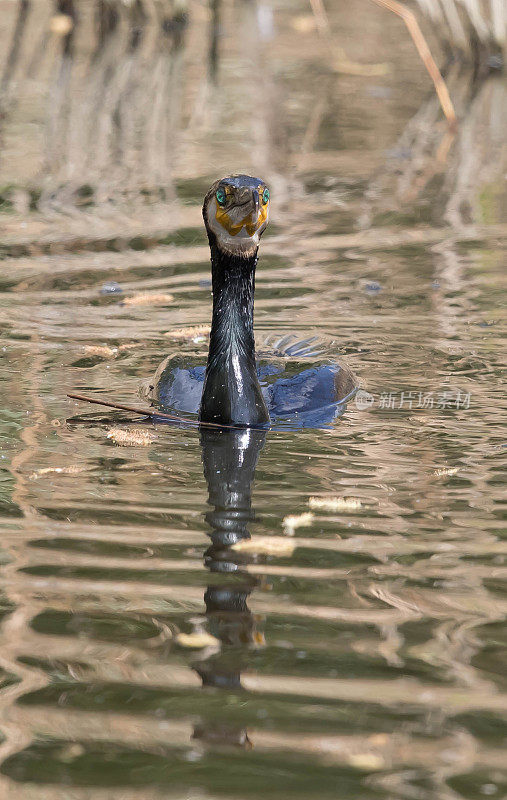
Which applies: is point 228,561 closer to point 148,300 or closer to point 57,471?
point 57,471

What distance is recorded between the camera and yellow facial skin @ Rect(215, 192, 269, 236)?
17.7 feet

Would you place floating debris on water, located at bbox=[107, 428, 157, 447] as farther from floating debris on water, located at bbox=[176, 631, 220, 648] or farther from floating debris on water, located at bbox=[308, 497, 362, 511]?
floating debris on water, located at bbox=[176, 631, 220, 648]

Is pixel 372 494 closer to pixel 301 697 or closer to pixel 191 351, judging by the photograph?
pixel 301 697

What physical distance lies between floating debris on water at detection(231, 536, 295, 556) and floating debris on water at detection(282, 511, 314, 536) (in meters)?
0.10

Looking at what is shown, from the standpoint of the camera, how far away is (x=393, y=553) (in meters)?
4.33

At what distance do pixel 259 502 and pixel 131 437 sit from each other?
40.7 inches

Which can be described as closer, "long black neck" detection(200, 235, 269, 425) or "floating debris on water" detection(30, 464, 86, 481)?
"floating debris on water" detection(30, 464, 86, 481)

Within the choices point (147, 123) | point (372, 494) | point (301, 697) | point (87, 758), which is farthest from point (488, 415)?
point (147, 123)

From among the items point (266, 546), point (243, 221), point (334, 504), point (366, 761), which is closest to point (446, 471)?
point (334, 504)

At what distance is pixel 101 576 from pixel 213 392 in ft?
5.81

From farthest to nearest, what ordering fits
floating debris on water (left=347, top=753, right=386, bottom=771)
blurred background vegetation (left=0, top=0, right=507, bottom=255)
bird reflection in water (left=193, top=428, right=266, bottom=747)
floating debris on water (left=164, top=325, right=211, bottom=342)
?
blurred background vegetation (left=0, top=0, right=507, bottom=255)
floating debris on water (left=164, top=325, right=211, bottom=342)
bird reflection in water (left=193, top=428, right=266, bottom=747)
floating debris on water (left=347, top=753, right=386, bottom=771)

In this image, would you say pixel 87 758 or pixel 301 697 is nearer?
pixel 87 758

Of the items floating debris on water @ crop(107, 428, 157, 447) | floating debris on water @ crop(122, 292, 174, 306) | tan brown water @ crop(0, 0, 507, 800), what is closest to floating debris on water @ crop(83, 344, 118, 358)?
tan brown water @ crop(0, 0, 507, 800)

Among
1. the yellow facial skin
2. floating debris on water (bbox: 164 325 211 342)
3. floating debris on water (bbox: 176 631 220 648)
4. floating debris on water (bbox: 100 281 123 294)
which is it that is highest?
the yellow facial skin
